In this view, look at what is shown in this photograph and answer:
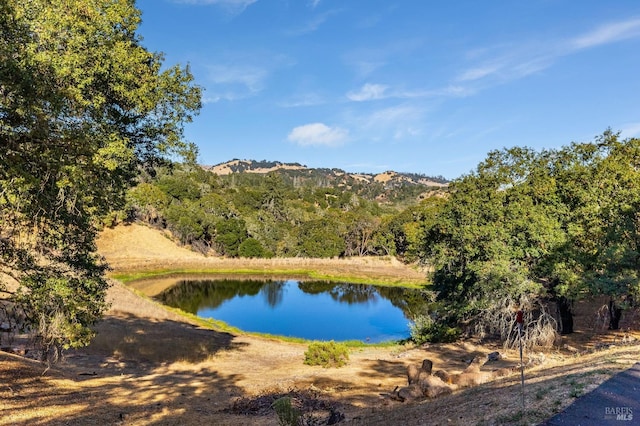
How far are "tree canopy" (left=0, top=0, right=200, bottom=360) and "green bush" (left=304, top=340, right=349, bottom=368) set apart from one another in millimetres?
11180

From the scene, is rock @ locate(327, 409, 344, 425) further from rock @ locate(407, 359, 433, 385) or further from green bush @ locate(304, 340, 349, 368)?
green bush @ locate(304, 340, 349, 368)

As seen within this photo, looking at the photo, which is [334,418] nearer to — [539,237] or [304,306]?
[539,237]

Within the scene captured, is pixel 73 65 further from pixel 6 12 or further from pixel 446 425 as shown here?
pixel 446 425

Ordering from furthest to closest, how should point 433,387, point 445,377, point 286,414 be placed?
point 445,377 < point 433,387 < point 286,414

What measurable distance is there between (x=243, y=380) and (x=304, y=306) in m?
32.2

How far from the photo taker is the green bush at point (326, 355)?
2094cm

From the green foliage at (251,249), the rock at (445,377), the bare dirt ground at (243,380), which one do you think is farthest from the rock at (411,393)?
the green foliage at (251,249)

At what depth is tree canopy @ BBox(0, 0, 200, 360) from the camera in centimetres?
892

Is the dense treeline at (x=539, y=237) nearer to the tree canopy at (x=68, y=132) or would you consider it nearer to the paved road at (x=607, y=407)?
the paved road at (x=607, y=407)

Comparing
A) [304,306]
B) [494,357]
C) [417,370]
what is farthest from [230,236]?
[417,370]

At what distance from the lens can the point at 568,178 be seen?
24.0 metres

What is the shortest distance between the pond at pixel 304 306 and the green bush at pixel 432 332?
7.13m

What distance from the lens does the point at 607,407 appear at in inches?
304

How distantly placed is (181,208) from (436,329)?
73.0m
